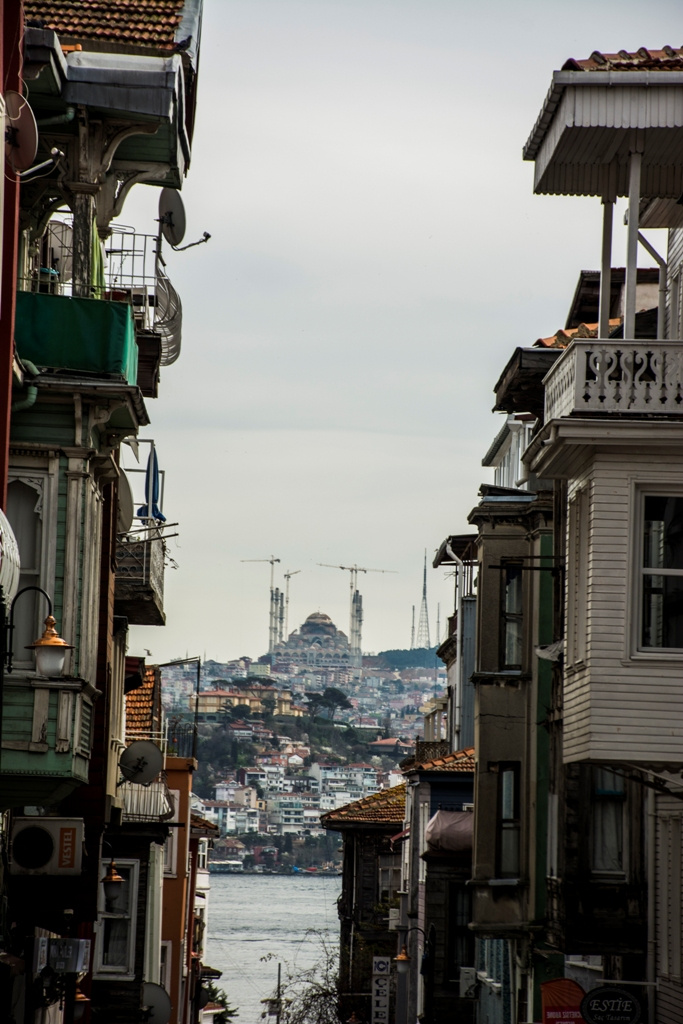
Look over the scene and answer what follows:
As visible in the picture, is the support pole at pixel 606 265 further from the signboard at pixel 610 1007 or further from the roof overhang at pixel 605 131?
the signboard at pixel 610 1007

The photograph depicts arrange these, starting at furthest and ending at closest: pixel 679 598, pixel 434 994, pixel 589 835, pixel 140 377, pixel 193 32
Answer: pixel 434 994, pixel 140 377, pixel 589 835, pixel 193 32, pixel 679 598

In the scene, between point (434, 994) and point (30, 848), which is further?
point (434, 994)

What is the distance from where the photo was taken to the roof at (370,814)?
239 ft

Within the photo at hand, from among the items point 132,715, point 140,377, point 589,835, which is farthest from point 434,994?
point 140,377

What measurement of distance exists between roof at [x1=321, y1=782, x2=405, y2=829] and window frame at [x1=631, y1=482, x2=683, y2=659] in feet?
176

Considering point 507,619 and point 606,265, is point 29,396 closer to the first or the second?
point 606,265

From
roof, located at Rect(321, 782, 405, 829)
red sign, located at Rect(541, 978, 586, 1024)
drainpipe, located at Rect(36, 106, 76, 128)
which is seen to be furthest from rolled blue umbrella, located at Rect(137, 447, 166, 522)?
roof, located at Rect(321, 782, 405, 829)

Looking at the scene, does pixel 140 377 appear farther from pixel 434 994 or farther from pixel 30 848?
pixel 434 994

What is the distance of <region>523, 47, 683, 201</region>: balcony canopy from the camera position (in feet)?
66.5

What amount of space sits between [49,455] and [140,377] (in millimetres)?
7456

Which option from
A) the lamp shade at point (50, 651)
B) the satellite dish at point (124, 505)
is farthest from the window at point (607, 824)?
the lamp shade at point (50, 651)

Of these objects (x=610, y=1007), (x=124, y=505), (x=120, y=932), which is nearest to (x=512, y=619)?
(x=124, y=505)

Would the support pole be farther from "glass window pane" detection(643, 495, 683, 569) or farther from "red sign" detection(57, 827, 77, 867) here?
"red sign" detection(57, 827, 77, 867)

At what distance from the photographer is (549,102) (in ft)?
68.6
